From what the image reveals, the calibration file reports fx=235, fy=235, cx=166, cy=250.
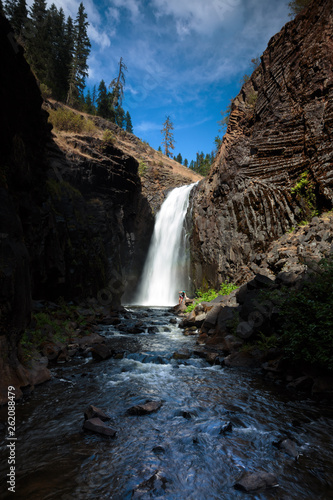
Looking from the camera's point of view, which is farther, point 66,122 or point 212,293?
point 66,122

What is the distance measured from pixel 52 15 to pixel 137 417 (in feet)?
199

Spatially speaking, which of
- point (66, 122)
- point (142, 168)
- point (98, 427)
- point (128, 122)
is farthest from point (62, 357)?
point (128, 122)

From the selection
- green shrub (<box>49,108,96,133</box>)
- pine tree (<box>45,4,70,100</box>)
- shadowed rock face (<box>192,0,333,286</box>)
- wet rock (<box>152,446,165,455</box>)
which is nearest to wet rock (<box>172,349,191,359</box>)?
wet rock (<box>152,446,165,455</box>)

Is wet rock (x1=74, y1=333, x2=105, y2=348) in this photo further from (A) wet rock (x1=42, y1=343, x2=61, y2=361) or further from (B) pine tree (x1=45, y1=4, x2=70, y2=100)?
(B) pine tree (x1=45, y1=4, x2=70, y2=100)

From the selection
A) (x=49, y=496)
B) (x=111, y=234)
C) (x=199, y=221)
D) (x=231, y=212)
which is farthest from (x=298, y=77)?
(x=49, y=496)

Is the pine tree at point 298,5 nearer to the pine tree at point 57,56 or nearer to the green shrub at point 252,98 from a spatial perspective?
the green shrub at point 252,98

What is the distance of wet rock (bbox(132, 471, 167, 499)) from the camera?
2.86 meters

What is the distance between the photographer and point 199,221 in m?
23.6

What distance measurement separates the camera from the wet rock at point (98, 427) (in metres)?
4.12

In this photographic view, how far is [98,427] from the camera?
4207 millimetres

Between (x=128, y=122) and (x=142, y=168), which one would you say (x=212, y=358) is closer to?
(x=142, y=168)

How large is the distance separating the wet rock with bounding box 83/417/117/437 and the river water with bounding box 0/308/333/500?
101 millimetres

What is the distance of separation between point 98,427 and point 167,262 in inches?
1082

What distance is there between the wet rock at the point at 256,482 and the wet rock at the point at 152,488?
960 millimetres
